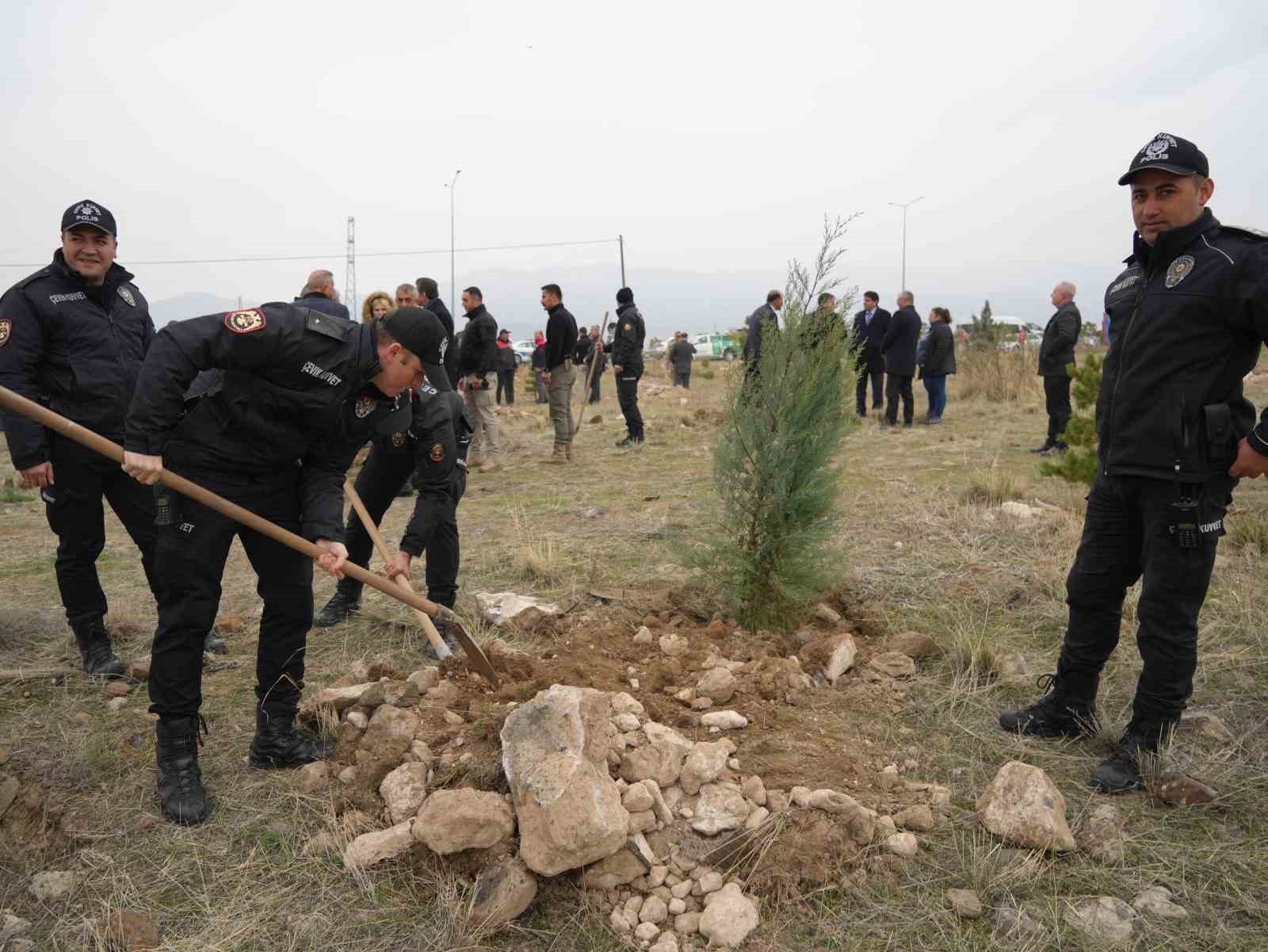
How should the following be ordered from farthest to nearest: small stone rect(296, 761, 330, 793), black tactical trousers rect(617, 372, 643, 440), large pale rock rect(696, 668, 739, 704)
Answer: black tactical trousers rect(617, 372, 643, 440) < large pale rock rect(696, 668, 739, 704) < small stone rect(296, 761, 330, 793)

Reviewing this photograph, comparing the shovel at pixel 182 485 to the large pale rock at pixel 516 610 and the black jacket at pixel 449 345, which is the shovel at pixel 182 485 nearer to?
the large pale rock at pixel 516 610

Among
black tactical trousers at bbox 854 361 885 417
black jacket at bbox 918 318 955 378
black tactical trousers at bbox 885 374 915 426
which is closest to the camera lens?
black jacket at bbox 918 318 955 378

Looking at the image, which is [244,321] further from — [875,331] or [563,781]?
[875,331]

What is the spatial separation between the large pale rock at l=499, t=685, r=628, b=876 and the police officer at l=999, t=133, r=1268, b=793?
1.70m

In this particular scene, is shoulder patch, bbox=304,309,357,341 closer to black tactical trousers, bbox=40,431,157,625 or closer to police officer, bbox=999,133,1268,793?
black tactical trousers, bbox=40,431,157,625

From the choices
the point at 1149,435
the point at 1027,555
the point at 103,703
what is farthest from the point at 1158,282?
the point at 103,703

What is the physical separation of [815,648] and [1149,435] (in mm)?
1639

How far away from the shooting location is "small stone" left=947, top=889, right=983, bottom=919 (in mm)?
2383

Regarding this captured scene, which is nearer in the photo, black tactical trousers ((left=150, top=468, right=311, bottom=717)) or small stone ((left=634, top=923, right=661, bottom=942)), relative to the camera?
small stone ((left=634, top=923, right=661, bottom=942))

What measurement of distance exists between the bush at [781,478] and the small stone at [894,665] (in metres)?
0.53

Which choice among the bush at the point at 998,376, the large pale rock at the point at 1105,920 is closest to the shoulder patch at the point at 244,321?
the large pale rock at the point at 1105,920

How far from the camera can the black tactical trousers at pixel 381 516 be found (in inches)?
173

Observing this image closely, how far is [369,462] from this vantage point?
449 cm

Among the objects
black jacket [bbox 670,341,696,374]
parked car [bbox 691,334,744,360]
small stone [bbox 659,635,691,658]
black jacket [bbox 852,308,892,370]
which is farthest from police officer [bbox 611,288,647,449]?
parked car [bbox 691,334,744,360]
